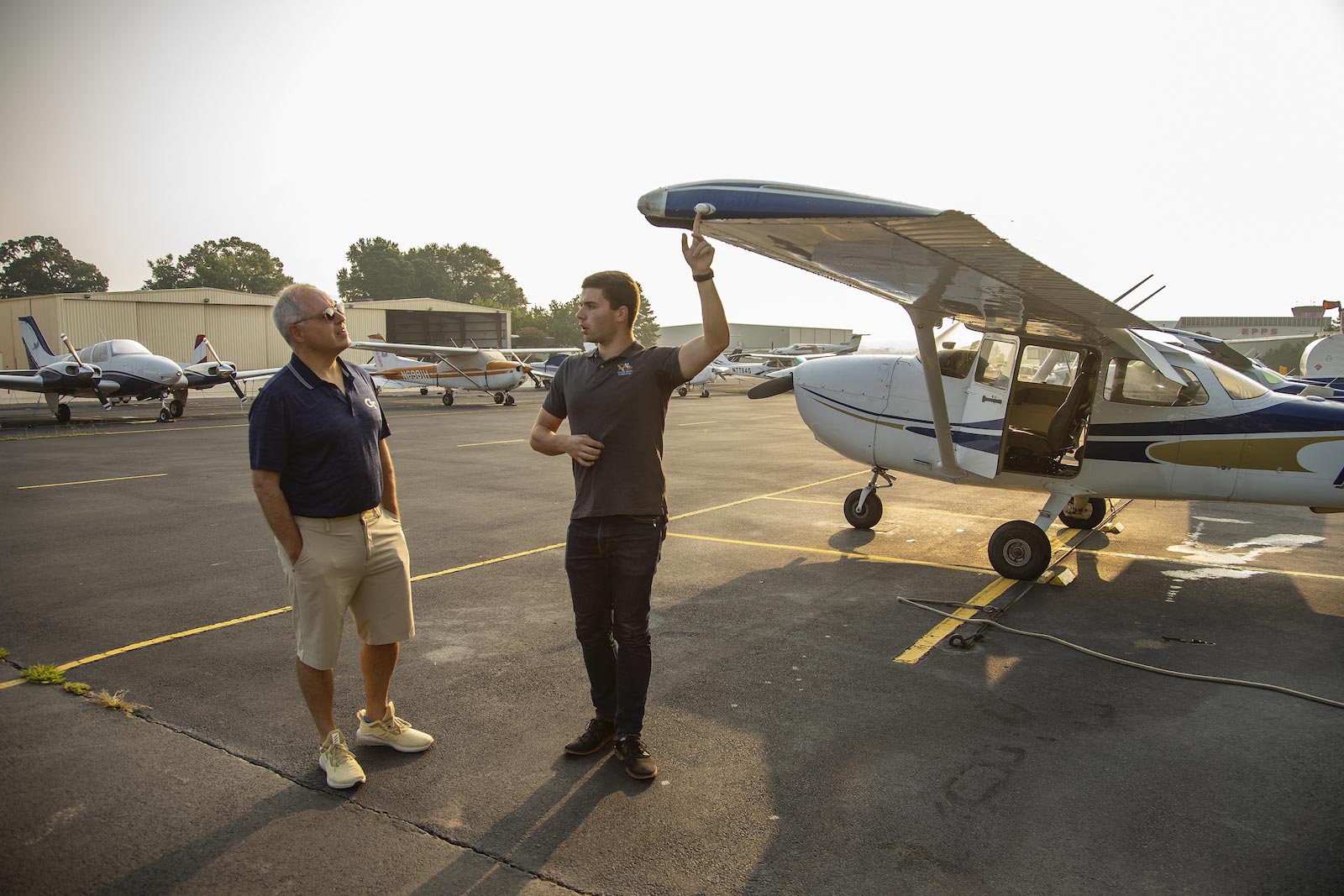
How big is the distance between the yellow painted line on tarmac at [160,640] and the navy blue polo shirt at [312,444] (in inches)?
100

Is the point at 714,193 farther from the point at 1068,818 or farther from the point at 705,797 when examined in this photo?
the point at 1068,818

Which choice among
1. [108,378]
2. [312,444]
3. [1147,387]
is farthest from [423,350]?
[312,444]

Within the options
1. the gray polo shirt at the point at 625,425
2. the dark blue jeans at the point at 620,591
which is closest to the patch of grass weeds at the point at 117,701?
the dark blue jeans at the point at 620,591

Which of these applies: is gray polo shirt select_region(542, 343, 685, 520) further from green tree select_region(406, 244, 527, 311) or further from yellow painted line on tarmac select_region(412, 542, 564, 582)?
green tree select_region(406, 244, 527, 311)

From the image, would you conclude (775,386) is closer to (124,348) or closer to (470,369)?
(124,348)

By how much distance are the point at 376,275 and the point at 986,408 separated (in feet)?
412

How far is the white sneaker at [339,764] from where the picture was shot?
318 centimetres

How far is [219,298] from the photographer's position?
49.1m

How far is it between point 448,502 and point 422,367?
2659 centimetres

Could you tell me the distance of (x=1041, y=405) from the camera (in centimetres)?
759

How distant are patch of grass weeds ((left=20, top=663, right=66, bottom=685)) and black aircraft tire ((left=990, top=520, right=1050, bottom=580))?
628 centimetres

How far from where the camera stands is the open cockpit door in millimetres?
6816

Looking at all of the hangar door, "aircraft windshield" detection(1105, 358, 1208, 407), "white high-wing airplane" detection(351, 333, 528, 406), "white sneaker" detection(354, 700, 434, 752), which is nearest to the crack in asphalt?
"white sneaker" detection(354, 700, 434, 752)

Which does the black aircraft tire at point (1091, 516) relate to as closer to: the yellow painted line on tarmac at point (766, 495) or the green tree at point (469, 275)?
the yellow painted line on tarmac at point (766, 495)
